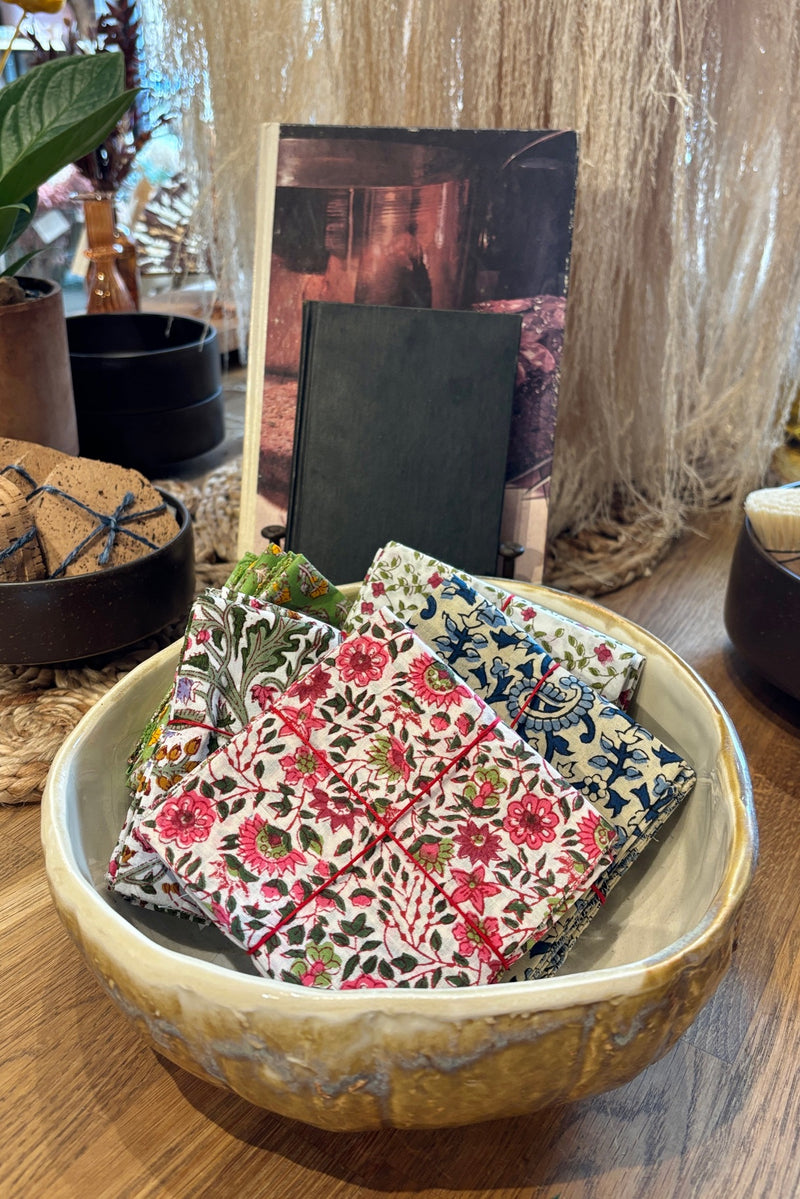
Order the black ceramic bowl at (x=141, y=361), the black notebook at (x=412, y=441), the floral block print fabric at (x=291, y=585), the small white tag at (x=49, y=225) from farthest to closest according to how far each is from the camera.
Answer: the small white tag at (x=49, y=225)
the black ceramic bowl at (x=141, y=361)
the black notebook at (x=412, y=441)
the floral block print fabric at (x=291, y=585)

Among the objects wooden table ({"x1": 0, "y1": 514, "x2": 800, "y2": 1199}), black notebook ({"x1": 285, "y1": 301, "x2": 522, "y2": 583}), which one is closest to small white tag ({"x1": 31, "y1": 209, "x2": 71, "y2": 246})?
black notebook ({"x1": 285, "y1": 301, "x2": 522, "y2": 583})

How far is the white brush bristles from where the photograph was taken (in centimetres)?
83

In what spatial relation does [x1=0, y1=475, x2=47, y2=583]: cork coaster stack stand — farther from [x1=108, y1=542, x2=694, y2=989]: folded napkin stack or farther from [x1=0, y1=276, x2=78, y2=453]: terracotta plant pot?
[x1=108, y1=542, x2=694, y2=989]: folded napkin stack

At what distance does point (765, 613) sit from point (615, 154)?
1.55 ft

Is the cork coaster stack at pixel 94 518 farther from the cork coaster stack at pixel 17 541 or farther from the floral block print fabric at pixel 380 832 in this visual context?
the floral block print fabric at pixel 380 832

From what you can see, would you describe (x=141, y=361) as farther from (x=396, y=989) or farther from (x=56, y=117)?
(x=396, y=989)

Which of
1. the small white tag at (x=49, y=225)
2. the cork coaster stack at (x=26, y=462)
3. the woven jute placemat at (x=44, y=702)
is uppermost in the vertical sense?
the small white tag at (x=49, y=225)

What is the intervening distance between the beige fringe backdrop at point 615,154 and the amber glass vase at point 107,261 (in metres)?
0.24

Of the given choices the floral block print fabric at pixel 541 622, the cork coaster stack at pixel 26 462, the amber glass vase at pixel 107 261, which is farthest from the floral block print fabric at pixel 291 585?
the amber glass vase at pixel 107 261

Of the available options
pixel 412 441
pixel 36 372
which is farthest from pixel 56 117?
pixel 412 441

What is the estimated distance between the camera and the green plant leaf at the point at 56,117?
0.93m

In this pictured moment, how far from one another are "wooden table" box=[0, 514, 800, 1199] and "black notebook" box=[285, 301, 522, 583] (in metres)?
0.42

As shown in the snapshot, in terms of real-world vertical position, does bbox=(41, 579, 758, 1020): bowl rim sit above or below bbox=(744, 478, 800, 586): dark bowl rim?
below

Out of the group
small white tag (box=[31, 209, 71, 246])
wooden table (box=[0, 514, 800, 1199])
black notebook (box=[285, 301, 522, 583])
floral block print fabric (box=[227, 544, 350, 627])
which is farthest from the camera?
small white tag (box=[31, 209, 71, 246])
